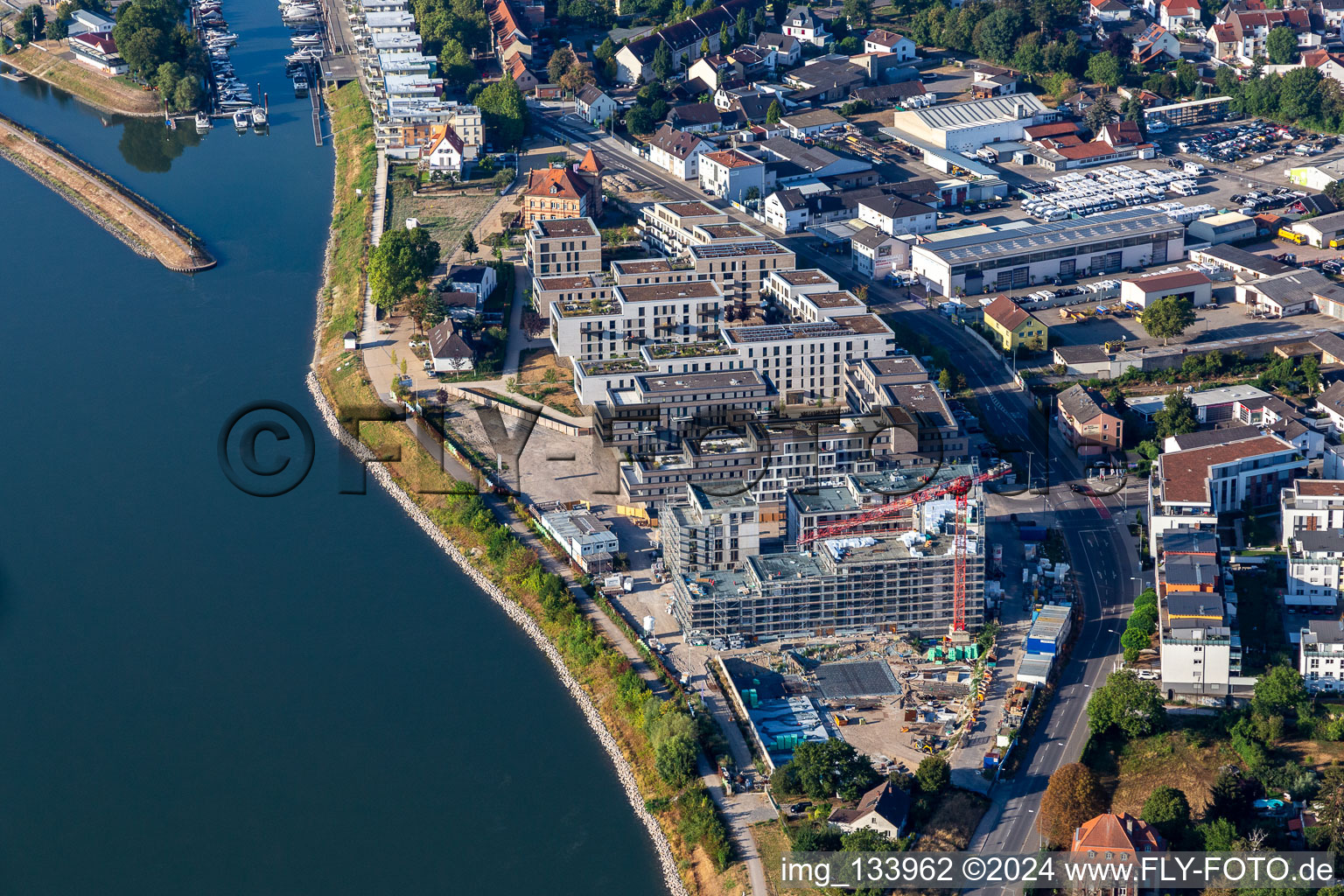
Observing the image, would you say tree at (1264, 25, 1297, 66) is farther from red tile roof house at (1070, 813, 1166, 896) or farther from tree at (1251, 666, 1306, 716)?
red tile roof house at (1070, 813, 1166, 896)

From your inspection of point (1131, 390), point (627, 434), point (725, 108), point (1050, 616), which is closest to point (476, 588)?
point (627, 434)

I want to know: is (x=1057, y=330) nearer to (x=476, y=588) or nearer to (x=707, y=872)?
(x=476, y=588)

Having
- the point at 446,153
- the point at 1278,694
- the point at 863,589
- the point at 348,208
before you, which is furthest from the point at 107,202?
the point at 1278,694

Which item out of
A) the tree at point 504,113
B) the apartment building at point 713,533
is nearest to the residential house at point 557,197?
the tree at point 504,113

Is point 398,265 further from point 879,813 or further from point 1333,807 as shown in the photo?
point 1333,807

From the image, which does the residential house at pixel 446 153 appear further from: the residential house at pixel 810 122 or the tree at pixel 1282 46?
the tree at pixel 1282 46

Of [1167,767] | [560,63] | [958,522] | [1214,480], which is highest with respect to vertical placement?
[560,63]

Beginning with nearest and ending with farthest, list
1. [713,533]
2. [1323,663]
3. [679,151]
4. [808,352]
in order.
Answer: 1. [1323,663]
2. [713,533]
3. [808,352]
4. [679,151]
